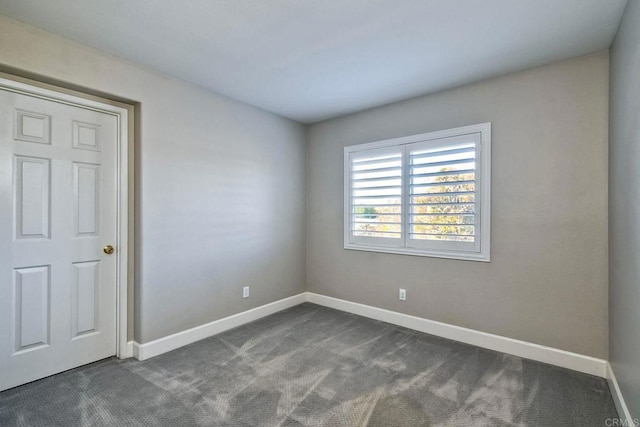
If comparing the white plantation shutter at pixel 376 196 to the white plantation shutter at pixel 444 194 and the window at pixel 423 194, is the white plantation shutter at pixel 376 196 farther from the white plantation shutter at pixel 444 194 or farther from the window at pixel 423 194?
the white plantation shutter at pixel 444 194

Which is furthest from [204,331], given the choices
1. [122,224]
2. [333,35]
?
[333,35]

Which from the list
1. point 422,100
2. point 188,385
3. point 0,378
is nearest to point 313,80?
point 422,100

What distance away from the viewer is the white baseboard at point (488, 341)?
2338mm

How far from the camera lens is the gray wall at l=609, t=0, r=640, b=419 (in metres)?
1.59

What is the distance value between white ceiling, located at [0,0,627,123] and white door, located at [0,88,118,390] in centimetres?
67

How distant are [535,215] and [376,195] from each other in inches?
59.4

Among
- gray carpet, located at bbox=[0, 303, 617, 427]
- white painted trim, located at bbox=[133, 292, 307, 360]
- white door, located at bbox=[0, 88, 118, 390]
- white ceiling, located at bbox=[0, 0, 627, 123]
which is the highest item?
white ceiling, located at bbox=[0, 0, 627, 123]

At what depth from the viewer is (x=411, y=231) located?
3.21 meters

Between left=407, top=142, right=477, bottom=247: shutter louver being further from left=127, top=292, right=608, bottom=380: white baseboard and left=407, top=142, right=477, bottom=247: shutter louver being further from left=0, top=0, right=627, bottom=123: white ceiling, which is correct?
left=127, top=292, right=608, bottom=380: white baseboard

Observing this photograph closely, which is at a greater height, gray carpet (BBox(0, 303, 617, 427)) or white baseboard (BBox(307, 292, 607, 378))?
white baseboard (BBox(307, 292, 607, 378))

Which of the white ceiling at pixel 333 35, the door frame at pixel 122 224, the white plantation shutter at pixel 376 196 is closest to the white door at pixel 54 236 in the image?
the door frame at pixel 122 224

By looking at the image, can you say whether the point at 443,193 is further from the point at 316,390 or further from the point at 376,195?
the point at 316,390

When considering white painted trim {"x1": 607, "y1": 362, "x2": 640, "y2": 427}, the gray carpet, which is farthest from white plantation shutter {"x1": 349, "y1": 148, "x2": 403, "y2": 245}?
white painted trim {"x1": 607, "y1": 362, "x2": 640, "y2": 427}

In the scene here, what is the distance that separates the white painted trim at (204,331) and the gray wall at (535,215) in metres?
1.47
